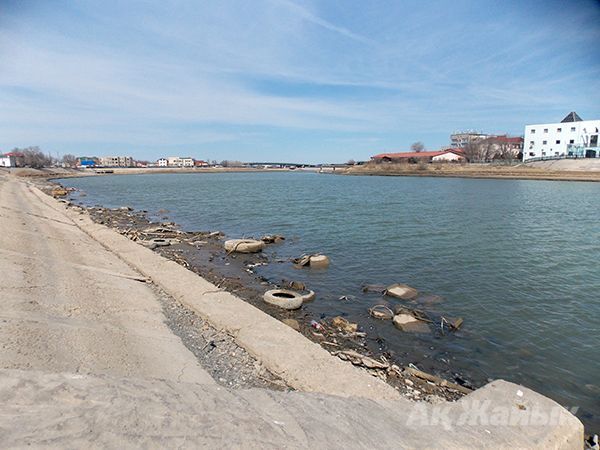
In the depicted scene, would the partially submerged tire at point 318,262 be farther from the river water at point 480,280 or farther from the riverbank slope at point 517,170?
the riverbank slope at point 517,170

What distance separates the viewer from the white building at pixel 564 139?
88938 millimetres

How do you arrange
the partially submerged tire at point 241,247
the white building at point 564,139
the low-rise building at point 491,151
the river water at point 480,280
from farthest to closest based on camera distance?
the low-rise building at point 491,151
the white building at point 564,139
the partially submerged tire at point 241,247
the river water at point 480,280

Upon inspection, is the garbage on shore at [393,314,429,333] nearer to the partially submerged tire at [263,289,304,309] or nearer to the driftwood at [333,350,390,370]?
the driftwood at [333,350,390,370]

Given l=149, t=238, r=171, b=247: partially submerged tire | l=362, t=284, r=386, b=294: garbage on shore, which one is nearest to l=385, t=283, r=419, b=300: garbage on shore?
l=362, t=284, r=386, b=294: garbage on shore

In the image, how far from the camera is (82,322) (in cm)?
657

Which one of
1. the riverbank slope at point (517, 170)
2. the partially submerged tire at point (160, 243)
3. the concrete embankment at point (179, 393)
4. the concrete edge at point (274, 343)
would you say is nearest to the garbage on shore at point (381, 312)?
the concrete edge at point (274, 343)

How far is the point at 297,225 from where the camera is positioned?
2802 cm

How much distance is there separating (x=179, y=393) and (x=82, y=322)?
4.18 meters

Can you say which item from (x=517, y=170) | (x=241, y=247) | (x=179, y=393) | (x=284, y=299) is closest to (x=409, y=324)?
(x=284, y=299)

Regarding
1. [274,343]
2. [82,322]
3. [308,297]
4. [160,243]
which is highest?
[82,322]

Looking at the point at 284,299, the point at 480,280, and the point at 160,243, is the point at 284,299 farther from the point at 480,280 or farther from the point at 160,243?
the point at 160,243

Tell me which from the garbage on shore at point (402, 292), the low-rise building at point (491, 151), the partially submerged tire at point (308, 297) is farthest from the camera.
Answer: the low-rise building at point (491, 151)

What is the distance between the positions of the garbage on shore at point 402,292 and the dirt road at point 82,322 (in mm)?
7929

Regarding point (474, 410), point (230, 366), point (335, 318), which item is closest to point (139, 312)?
point (230, 366)
